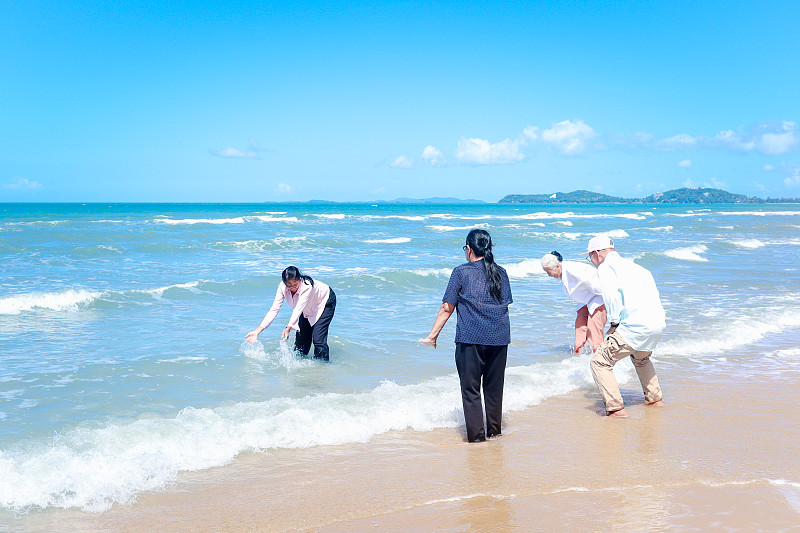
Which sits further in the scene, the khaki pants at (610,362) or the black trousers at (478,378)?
the khaki pants at (610,362)

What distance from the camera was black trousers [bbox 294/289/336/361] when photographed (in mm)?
8086

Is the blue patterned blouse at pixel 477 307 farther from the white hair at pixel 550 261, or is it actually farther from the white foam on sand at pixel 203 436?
the white hair at pixel 550 261

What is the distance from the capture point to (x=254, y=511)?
4.09 meters

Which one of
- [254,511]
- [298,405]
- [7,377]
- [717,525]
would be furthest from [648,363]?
[7,377]

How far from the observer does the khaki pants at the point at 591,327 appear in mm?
7508

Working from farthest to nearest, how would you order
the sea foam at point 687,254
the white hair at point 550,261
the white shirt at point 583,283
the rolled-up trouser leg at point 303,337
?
the sea foam at point 687,254 < the rolled-up trouser leg at point 303,337 < the white hair at point 550,261 < the white shirt at point 583,283

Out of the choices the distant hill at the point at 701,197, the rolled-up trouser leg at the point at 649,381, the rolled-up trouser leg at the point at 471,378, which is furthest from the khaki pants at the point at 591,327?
the distant hill at the point at 701,197

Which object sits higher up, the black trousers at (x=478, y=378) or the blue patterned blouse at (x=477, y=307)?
the blue patterned blouse at (x=477, y=307)

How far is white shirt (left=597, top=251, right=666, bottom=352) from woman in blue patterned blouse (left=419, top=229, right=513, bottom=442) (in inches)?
46.3

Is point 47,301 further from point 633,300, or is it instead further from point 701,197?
point 701,197

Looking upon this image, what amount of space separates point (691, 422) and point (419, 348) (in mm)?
4222

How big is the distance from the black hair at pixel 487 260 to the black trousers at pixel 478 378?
46cm

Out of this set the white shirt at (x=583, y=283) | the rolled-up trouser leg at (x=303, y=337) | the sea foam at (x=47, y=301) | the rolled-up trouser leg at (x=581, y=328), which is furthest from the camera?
the sea foam at (x=47, y=301)

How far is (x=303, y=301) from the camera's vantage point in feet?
24.7
